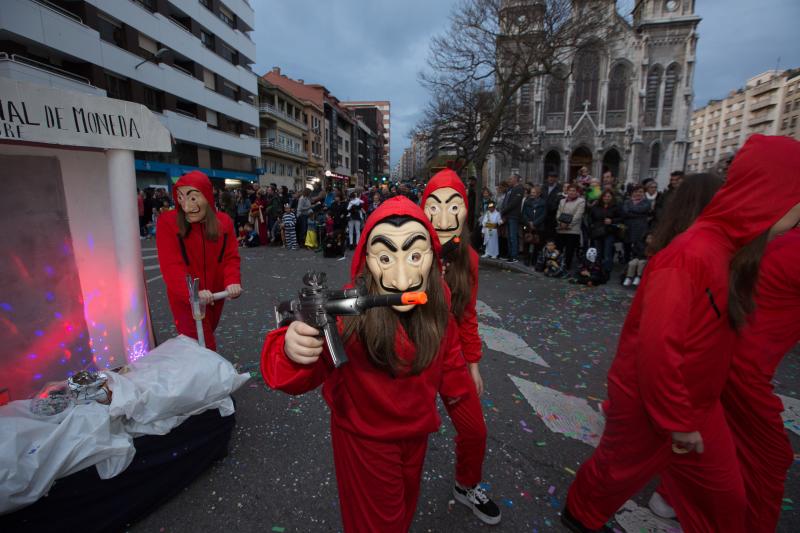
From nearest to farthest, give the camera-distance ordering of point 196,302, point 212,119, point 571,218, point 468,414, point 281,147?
point 468,414 < point 196,302 < point 571,218 < point 212,119 < point 281,147

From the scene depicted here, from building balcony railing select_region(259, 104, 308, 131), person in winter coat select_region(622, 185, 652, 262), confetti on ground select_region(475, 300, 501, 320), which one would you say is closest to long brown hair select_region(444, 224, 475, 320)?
confetti on ground select_region(475, 300, 501, 320)

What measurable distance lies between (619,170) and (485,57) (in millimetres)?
32757

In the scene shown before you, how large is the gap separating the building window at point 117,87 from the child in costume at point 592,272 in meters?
22.3

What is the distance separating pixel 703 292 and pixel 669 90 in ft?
151

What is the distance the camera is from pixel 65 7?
17.0m

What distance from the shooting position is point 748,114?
72812 mm

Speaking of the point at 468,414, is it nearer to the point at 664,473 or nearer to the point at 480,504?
the point at 480,504

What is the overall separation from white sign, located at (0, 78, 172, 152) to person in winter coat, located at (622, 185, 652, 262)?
7984mm

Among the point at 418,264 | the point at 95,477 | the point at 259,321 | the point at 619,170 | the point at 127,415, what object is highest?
the point at 619,170

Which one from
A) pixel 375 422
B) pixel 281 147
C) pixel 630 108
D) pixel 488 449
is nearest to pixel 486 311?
pixel 488 449

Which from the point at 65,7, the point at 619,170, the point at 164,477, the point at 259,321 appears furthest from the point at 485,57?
the point at 619,170

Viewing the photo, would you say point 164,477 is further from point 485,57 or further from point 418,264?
point 485,57

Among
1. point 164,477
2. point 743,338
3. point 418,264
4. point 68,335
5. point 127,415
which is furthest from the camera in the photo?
point 68,335

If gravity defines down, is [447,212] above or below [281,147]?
below
